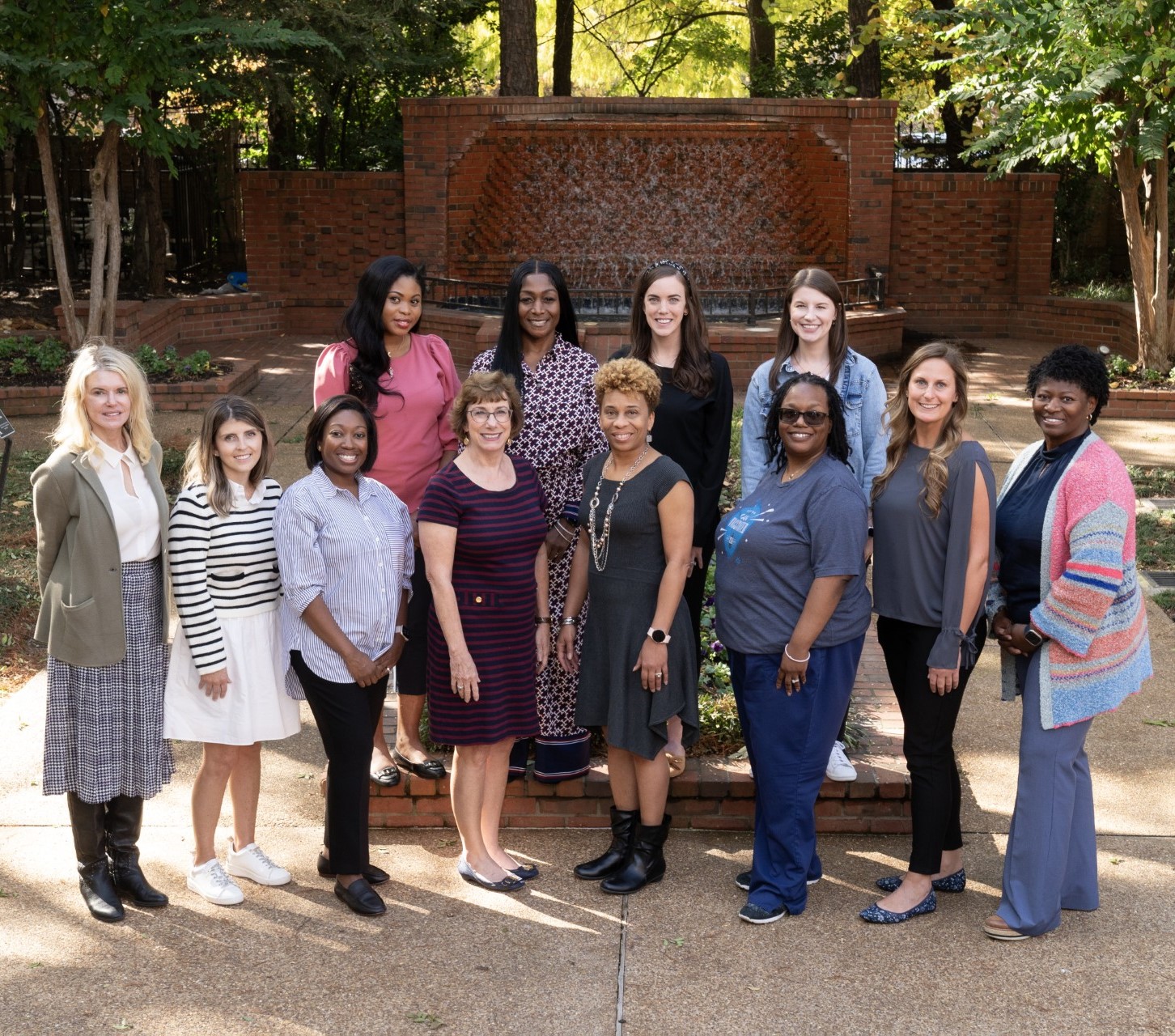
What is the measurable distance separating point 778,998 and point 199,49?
10.4 metres

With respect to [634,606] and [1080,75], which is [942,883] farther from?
[1080,75]

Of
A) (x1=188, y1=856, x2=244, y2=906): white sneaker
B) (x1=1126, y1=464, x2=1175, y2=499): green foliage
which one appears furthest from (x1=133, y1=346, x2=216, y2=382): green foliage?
(x1=188, y1=856, x2=244, y2=906): white sneaker

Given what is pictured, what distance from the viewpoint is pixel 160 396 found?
1152 cm

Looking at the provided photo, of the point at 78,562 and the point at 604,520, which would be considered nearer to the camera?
the point at 78,562

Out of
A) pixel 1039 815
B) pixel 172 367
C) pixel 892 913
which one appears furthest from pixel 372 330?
pixel 172 367

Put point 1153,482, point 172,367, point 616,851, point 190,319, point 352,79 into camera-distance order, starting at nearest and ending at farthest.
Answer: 1. point 616,851
2. point 1153,482
3. point 172,367
4. point 190,319
5. point 352,79

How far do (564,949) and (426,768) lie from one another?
103cm

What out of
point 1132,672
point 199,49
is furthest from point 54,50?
point 1132,672

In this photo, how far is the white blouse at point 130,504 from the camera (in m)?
4.16

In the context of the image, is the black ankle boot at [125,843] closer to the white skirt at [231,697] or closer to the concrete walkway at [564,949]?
the concrete walkway at [564,949]

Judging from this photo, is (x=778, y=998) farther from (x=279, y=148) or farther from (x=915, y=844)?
(x=279, y=148)

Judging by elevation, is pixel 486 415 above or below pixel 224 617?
above

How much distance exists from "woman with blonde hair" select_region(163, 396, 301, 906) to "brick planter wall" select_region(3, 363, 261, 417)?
7.52 m

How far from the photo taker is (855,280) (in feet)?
49.3
